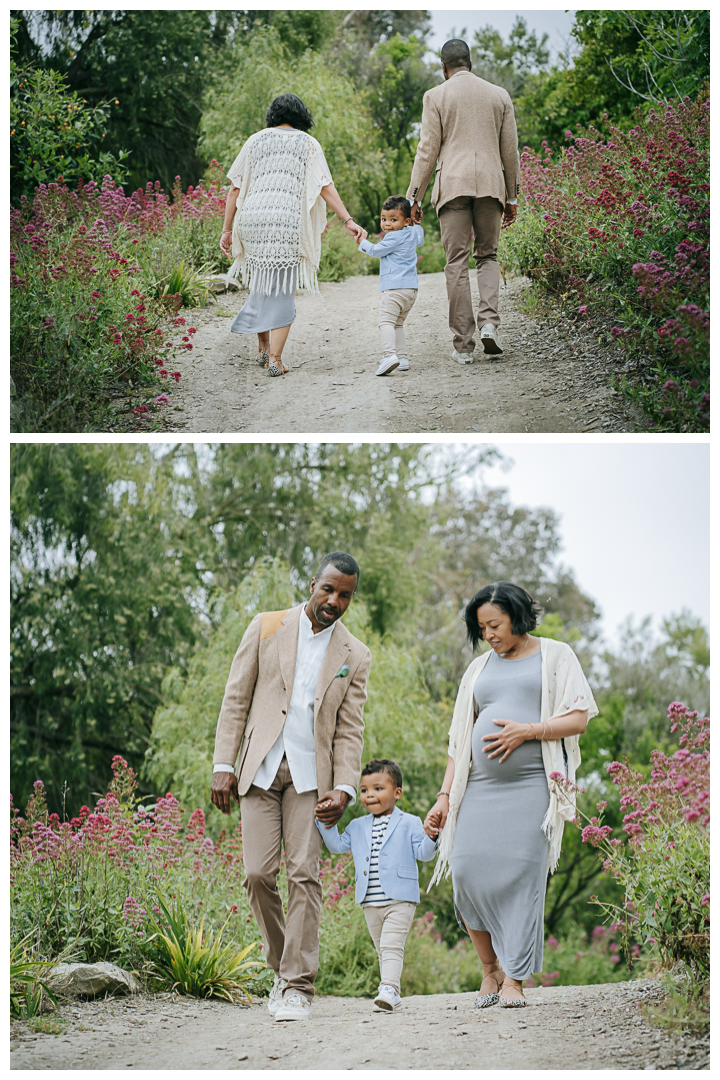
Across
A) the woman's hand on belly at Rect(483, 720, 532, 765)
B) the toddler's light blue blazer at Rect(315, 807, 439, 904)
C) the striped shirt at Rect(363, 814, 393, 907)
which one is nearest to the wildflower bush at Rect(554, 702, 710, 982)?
the woman's hand on belly at Rect(483, 720, 532, 765)

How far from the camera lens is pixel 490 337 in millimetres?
5141

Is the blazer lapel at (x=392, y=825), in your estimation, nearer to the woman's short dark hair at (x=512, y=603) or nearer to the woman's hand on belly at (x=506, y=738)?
the woman's hand on belly at (x=506, y=738)

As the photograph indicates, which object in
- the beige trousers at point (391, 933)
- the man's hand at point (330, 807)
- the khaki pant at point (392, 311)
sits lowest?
the beige trousers at point (391, 933)

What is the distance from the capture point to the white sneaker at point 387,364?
522cm

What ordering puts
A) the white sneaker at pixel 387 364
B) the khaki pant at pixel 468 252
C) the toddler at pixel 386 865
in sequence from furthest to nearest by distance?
the white sneaker at pixel 387 364 < the khaki pant at pixel 468 252 < the toddler at pixel 386 865

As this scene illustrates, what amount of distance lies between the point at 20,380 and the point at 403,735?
12.6 feet

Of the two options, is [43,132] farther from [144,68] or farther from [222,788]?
[222,788]

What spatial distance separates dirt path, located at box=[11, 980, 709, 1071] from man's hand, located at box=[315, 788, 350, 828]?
0.76 m

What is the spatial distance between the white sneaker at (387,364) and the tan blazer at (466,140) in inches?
35.8

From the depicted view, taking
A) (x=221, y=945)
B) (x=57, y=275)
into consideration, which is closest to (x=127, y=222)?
(x=57, y=275)

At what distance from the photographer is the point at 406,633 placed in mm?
8453

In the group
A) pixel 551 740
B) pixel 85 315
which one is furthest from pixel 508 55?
pixel 551 740

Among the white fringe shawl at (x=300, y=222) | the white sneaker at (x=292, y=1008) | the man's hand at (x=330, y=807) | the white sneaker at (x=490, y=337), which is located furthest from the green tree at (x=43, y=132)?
the white sneaker at (x=292, y=1008)

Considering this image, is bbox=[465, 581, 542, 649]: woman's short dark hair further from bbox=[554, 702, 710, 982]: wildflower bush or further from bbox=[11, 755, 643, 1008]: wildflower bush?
bbox=[11, 755, 643, 1008]: wildflower bush
